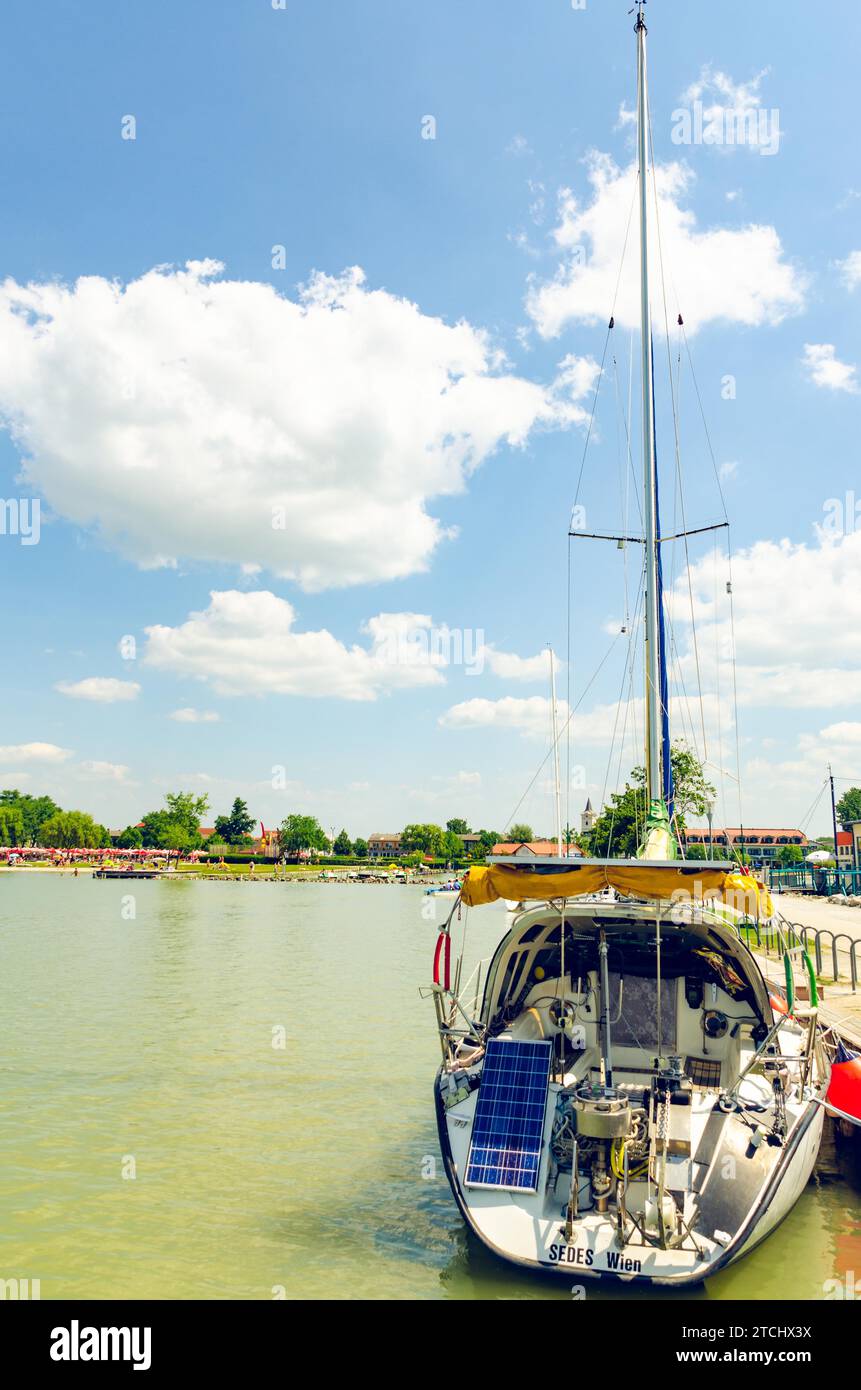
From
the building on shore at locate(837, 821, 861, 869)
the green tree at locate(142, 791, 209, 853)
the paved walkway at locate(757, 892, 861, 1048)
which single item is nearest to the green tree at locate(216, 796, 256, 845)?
the green tree at locate(142, 791, 209, 853)

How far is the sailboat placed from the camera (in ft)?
26.2

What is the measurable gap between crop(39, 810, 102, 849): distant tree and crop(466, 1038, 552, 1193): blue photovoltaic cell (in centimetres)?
18889

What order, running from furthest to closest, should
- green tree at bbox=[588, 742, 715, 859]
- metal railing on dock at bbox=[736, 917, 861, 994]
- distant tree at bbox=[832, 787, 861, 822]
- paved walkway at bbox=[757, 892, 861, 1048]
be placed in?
distant tree at bbox=[832, 787, 861, 822]
green tree at bbox=[588, 742, 715, 859]
paved walkway at bbox=[757, 892, 861, 1048]
metal railing on dock at bbox=[736, 917, 861, 994]

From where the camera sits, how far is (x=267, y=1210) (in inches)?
438

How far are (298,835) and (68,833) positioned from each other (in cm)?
4659

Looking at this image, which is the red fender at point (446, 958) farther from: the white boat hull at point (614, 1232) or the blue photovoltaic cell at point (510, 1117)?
the white boat hull at point (614, 1232)

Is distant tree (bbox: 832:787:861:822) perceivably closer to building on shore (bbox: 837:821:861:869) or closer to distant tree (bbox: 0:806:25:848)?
building on shore (bbox: 837:821:861:869)

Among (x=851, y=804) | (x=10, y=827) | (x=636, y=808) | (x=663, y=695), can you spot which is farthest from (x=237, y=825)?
(x=663, y=695)

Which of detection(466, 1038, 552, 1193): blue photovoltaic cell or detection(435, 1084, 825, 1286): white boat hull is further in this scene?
detection(466, 1038, 552, 1193): blue photovoltaic cell

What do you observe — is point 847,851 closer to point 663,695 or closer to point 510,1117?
point 663,695

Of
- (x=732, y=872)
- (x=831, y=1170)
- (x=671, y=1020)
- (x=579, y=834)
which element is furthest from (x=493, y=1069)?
(x=579, y=834)

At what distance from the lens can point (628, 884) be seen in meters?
9.59
